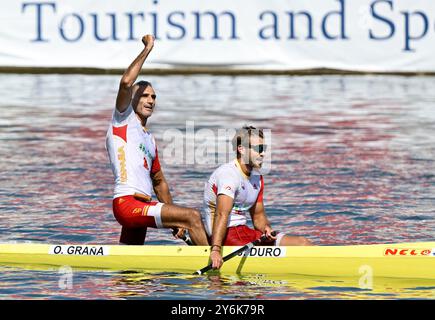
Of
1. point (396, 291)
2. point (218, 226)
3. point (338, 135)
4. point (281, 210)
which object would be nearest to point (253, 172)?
point (218, 226)

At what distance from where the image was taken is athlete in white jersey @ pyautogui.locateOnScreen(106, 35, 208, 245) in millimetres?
13688

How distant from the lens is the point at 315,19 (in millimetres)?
28156

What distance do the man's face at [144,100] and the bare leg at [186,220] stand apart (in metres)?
1.02

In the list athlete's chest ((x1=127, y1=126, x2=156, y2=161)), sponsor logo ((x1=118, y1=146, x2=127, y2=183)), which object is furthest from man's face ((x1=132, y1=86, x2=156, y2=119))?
sponsor logo ((x1=118, y1=146, x2=127, y2=183))

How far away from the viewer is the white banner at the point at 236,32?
28016 millimetres

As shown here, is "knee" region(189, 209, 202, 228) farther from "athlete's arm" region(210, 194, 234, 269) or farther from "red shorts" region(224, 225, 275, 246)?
"red shorts" region(224, 225, 275, 246)

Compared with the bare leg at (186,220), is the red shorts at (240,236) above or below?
below

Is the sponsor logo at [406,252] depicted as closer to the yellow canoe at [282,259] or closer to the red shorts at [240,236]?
the yellow canoe at [282,259]

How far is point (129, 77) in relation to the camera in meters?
13.4

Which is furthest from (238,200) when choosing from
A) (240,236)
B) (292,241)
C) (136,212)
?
(136,212)

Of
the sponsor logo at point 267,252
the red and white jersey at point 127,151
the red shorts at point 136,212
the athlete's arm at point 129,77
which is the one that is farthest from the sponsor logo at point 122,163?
the sponsor logo at point 267,252

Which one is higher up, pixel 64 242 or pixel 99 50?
pixel 99 50

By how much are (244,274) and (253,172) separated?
1.07 meters
